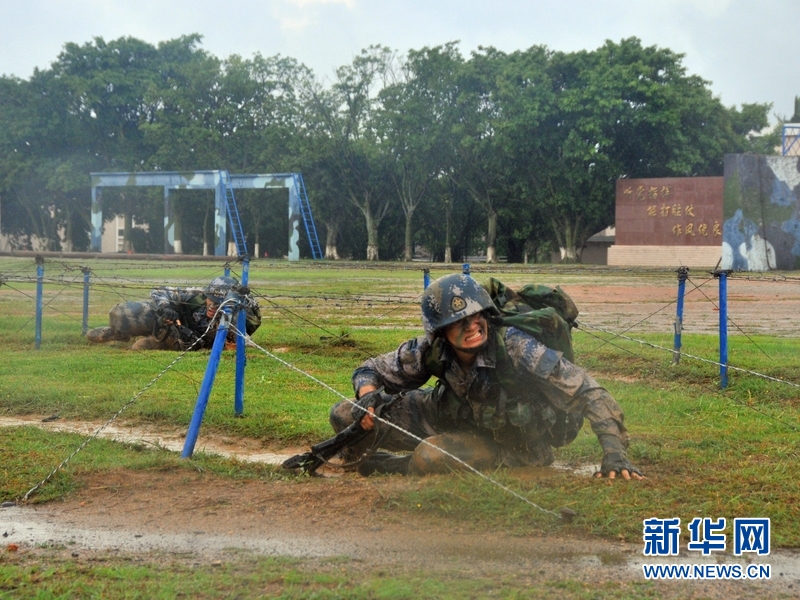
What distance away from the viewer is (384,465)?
628 centimetres

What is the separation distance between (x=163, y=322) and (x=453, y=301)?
8.70m

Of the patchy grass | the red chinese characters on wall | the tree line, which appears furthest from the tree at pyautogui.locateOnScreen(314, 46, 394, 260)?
the patchy grass

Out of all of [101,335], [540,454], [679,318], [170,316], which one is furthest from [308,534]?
[101,335]

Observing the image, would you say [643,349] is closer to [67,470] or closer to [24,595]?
[67,470]

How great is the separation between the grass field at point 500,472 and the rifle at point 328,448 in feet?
0.61

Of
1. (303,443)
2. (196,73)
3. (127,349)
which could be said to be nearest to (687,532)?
(303,443)

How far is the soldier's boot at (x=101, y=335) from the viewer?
14.1 metres

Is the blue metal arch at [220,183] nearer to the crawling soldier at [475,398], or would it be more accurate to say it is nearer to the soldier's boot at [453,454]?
the crawling soldier at [475,398]

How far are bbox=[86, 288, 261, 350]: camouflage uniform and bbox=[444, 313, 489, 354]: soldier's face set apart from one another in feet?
24.7

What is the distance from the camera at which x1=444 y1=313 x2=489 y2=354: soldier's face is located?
5535 mm

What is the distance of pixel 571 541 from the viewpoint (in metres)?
4.66

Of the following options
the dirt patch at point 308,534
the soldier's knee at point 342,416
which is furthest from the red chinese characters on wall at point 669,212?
the dirt patch at point 308,534

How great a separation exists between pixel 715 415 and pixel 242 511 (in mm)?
4795

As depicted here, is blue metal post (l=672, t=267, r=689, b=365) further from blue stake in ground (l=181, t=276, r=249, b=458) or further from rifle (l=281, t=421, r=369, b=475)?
rifle (l=281, t=421, r=369, b=475)
